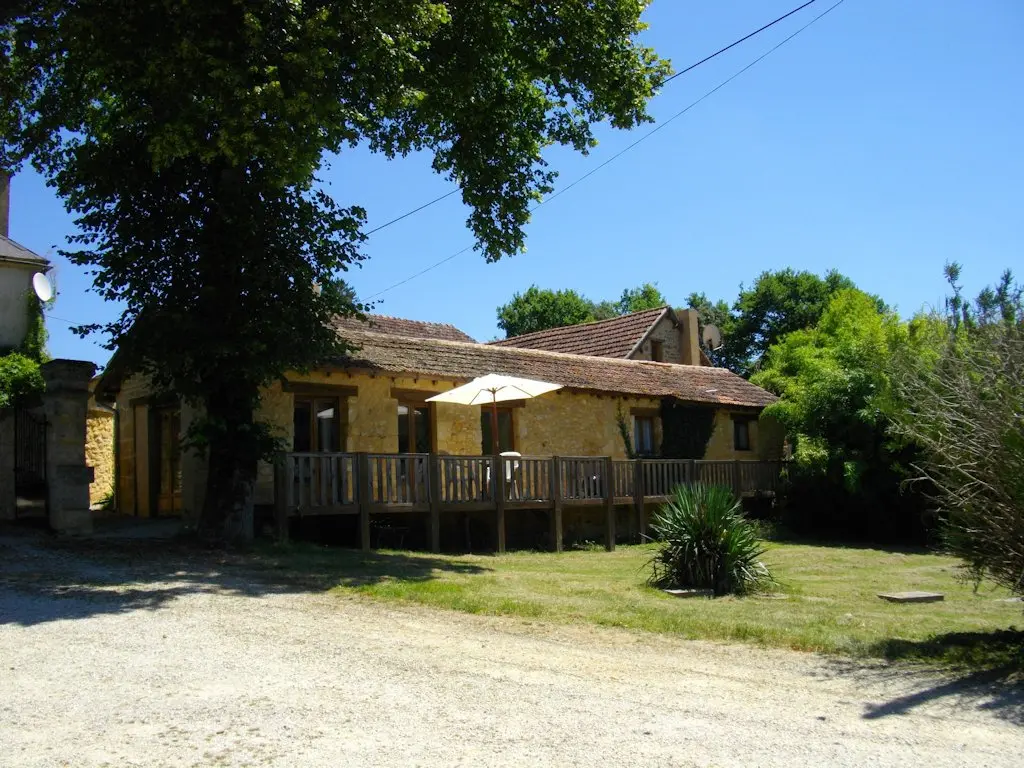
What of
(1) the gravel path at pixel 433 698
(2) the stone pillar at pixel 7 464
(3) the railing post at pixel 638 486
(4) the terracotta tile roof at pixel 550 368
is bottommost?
(1) the gravel path at pixel 433 698

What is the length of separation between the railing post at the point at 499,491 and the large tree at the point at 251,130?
396 cm

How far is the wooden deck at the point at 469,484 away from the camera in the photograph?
1421 centimetres

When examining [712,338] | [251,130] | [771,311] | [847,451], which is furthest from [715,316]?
[251,130]

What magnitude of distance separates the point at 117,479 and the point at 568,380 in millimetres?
10035

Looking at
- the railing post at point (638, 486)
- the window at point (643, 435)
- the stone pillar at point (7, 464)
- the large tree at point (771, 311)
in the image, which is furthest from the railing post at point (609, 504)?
the large tree at point (771, 311)

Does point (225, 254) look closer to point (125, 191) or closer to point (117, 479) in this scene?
point (125, 191)

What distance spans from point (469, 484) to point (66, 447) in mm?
6712

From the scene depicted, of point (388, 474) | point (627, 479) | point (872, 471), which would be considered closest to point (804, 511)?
point (872, 471)

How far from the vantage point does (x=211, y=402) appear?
1274 cm

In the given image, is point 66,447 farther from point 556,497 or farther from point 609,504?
point 609,504

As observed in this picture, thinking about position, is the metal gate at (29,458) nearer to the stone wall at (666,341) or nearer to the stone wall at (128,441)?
the stone wall at (128,441)

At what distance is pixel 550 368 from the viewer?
69.1 feet

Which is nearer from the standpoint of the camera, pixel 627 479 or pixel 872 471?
pixel 627 479

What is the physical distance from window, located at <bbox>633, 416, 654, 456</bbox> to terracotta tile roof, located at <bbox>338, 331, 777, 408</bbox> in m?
0.84
